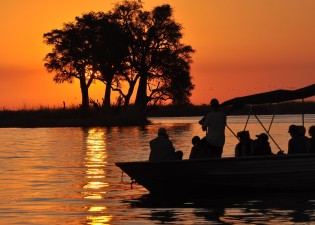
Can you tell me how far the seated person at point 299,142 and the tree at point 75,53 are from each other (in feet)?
233

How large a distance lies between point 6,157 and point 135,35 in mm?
56534

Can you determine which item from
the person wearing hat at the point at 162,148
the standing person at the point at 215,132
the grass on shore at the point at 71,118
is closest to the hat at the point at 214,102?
the standing person at the point at 215,132

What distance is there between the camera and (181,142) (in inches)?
2159

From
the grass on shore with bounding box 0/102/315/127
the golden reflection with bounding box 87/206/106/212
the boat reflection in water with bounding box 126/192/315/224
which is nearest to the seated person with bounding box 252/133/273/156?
the boat reflection in water with bounding box 126/192/315/224

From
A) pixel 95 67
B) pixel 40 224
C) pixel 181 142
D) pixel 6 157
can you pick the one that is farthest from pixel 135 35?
pixel 40 224

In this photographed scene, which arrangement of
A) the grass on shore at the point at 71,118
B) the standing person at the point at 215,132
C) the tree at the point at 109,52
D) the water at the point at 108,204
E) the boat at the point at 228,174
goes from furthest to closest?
1. the tree at the point at 109,52
2. the grass on shore at the point at 71,118
3. the standing person at the point at 215,132
4. the boat at the point at 228,174
5. the water at the point at 108,204

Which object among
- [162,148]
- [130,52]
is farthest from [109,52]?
[162,148]

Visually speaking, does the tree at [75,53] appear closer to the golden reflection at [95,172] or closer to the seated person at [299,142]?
the golden reflection at [95,172]

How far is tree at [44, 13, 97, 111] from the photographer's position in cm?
9650

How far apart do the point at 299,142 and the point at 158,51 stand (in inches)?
2909

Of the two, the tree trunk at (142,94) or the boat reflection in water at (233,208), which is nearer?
the boat reflection in water at (233,208)

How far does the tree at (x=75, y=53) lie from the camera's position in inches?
3799

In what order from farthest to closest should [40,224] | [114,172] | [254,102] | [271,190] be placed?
[114,172]
[254,102]
[271,190]
[40,224]

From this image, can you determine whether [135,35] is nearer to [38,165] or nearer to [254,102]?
[38,165]
